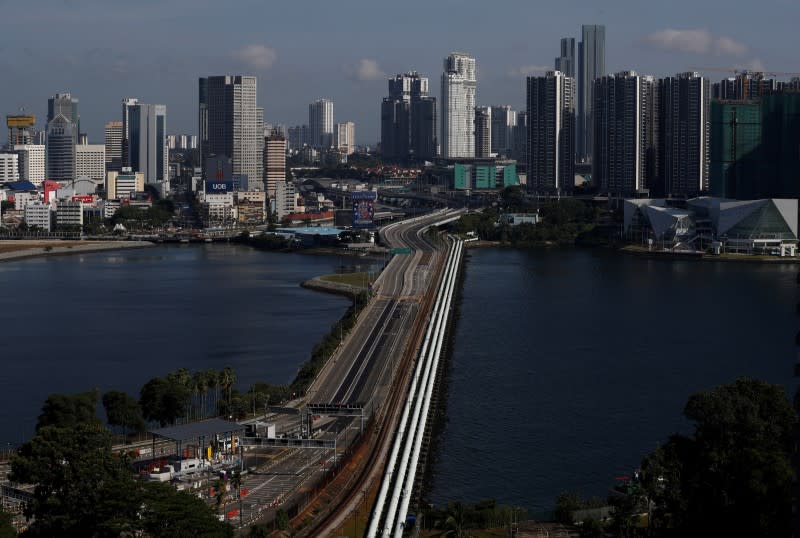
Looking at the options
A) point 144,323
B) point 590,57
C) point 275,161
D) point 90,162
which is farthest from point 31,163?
point 590,57

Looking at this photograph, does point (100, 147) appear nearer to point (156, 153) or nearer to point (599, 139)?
point (156, 153)

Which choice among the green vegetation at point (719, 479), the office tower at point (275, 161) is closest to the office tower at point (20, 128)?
the office tower at point (275, 161)

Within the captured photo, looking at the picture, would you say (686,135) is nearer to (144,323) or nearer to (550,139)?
(550,139)

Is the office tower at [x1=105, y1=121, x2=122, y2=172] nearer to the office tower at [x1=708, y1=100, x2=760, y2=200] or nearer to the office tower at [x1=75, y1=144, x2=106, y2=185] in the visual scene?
the office tower at [x1=75, y1=144, x2=106, y2=185]

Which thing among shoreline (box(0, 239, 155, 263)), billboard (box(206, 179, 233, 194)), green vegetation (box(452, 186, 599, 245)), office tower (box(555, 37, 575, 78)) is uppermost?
office tower (box(555, 37, 575, 78))


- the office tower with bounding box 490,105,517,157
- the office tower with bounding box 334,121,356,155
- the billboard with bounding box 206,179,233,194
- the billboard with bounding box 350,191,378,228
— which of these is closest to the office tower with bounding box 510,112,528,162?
the office tower with bounding box 490,105,517,157

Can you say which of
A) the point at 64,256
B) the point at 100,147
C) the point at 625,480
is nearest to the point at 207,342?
the point at 625,480
